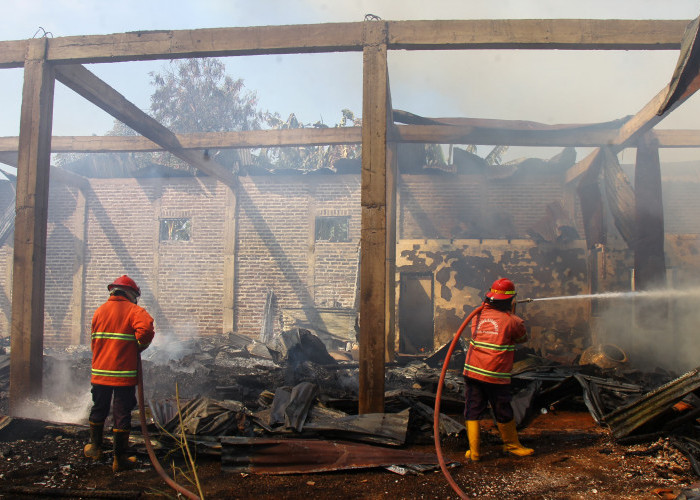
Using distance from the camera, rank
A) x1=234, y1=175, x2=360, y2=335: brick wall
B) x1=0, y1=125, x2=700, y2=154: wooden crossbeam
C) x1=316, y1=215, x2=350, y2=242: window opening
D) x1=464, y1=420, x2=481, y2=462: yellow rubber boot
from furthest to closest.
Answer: x1=316, y1=215, x2=350, y2=242: window opening
x1=234, y1=175, x2=360, y2=335: brick wall
x1=0, y1=125, x2=700, y2=154: wooden crossbeam
x1=464, y1=420, x2=481, y2=462: yellow rubber boot

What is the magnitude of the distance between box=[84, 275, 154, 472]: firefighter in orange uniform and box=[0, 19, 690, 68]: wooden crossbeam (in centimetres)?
293

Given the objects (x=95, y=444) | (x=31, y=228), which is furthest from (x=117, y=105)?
(x=95, y=444)

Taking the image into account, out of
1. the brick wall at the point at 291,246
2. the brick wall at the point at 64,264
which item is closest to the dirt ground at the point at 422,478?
the brick wall at the point at 291,246

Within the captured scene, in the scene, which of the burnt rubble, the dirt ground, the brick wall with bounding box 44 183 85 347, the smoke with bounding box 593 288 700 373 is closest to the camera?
the dirt ground

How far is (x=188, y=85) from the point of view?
81.9 feet

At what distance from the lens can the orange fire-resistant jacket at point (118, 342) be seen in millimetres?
4250

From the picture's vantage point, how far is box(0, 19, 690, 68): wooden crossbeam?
500 cm

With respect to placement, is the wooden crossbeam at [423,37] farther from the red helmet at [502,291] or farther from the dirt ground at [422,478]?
the dirt ground at [422,478]

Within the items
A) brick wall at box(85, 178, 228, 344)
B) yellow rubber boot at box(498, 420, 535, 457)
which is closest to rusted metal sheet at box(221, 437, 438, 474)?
yellow rubber boot at box(498, 420, 535, 457)

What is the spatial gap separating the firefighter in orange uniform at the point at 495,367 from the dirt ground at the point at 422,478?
0.24 metres

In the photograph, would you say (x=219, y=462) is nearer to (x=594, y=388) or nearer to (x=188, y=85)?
(x=594, y=388)

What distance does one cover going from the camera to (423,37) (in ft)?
16.6

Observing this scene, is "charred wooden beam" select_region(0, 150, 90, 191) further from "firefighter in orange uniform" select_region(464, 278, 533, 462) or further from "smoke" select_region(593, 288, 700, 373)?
"smoke" select_region(593, 288, 700, 373)

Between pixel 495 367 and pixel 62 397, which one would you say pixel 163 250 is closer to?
pixel 62 397
